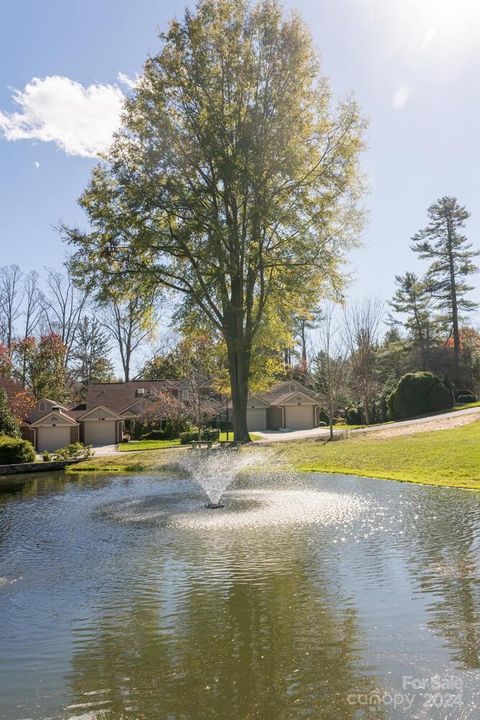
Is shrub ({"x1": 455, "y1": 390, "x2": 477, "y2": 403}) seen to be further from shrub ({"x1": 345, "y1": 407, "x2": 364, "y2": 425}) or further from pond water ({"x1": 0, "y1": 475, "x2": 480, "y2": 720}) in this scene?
pond water ({"x1": 0, "y1": 475, "x2": 480, "y2": 720})

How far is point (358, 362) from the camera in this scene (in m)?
41.0

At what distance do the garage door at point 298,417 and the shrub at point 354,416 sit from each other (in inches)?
152

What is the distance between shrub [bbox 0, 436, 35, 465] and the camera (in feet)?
84.8

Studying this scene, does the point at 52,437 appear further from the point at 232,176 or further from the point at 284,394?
the point at 232,176

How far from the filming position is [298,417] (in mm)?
50031

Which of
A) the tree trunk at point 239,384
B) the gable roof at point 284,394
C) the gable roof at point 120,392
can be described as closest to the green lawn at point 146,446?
the gable roof at point 120,392

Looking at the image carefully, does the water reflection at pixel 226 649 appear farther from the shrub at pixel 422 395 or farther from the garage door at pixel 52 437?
the garage door at pixel 52 437

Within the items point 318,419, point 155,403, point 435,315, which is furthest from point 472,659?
point 435,315

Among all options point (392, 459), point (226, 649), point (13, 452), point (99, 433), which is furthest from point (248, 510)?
point (99, 433)

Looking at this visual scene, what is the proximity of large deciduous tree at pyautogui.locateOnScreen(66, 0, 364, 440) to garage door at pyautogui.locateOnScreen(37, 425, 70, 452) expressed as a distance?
60.8 ft

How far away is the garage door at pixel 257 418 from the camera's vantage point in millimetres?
50906

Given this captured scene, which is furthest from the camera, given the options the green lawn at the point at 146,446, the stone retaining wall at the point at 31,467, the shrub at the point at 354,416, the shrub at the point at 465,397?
the shrub at the point at 354,416

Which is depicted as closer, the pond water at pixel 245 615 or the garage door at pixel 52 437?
the pond water at pixel 245 615

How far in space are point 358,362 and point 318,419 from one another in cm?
1115
